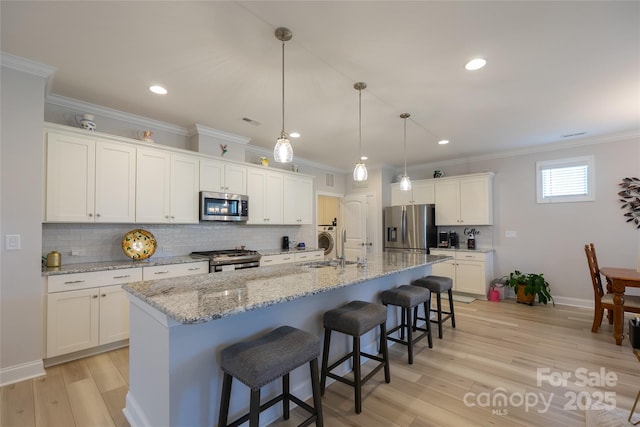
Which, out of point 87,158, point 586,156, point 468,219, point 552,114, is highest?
point 552,114

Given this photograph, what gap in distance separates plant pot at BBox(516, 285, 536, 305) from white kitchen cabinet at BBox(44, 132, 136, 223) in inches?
226

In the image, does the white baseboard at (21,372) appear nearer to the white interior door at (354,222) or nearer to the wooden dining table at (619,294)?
the white interior door at (354,222)

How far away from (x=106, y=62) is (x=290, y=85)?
60.2 inches

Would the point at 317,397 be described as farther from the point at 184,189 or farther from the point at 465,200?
the point at 465,200

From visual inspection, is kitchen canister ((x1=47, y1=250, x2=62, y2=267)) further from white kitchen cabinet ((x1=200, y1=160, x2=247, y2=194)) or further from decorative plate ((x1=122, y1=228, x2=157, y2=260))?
white kitchen cabinet ((x1=200, y1=160, x2=247, y2=194))

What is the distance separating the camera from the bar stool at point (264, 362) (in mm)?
1351

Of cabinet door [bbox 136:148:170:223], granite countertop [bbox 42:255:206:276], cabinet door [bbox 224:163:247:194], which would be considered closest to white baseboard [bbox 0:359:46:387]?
granite countertop [bbox 42:255:206:276]

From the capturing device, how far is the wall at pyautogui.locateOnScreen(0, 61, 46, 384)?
230 cm

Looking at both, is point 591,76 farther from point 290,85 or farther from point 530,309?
point 530,309

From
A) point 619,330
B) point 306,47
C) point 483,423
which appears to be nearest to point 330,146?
point 306,47

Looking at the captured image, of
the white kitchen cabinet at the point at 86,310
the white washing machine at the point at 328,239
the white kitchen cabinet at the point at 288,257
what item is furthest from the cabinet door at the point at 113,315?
the white washing machine at the point at 328,239

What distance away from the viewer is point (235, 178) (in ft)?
13.8

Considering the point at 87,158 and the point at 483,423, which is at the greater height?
the point at 87,158

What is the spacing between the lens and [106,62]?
234 centimetres
